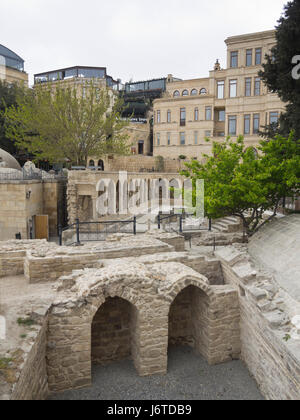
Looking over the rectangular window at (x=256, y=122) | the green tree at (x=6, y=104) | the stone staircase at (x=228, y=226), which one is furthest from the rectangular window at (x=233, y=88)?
the green tree at (x=6, y=104)

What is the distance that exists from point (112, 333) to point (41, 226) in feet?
43.0

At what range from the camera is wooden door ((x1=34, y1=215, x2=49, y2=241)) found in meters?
22.4

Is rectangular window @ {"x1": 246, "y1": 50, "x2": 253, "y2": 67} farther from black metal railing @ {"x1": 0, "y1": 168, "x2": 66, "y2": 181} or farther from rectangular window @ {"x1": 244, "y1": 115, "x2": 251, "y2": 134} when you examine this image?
black metal railing @ {"x1": 0, "y1": 168, "x2": 66, "y2": 181}

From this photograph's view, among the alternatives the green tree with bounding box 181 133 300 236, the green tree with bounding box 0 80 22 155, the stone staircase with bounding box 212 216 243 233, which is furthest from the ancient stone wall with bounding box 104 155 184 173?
the green tree with bounding box 181 133 300 236

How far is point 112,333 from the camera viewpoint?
11289 millimetres

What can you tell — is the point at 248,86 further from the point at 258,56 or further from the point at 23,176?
the point at 23,176

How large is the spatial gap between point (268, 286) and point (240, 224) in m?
8.43

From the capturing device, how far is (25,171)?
2264cm

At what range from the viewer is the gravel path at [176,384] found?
934cm

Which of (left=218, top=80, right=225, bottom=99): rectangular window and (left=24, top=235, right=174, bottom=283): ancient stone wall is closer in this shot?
(left=24, top=235, right=174, bottom=283): ancient stone wall

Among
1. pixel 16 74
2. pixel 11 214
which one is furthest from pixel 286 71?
pixel 16 74

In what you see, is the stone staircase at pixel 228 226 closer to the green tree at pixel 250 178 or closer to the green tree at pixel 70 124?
the green tree at pixel 250 178

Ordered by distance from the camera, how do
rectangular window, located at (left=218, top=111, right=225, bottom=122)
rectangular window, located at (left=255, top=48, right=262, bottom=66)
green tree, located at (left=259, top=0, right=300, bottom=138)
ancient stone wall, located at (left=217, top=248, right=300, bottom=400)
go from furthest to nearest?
rectangular window, located at (left=218, top=111, right=225, bottom=122)
rectangular window, located at (left=255, top=48, right=262, bottom=66)
green tree, located at (left=259, top=0, right=300, bottom=138)
ancient stone wall, located at (left=217, top=248, right=300, bottom=400)

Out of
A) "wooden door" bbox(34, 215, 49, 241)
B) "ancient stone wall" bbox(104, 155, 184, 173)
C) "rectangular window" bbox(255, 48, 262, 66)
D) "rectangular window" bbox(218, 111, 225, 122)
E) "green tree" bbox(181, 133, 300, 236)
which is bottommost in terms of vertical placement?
"wooden door" bbox(34, 215, 49, 241)
